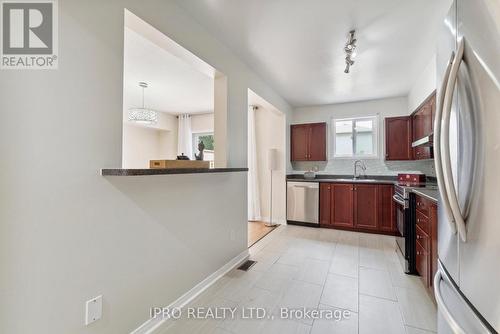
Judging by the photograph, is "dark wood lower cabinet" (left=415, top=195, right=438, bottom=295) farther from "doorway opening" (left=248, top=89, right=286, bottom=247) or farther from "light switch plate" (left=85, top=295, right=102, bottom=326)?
"doorway opening" (left=248, top=89, right=286, bottom=247)

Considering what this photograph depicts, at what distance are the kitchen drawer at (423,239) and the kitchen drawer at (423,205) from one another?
0.64 feet

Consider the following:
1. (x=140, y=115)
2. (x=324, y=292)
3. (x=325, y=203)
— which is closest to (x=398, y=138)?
(x=325, y=203)

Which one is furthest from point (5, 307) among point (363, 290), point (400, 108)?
point (400, 108)

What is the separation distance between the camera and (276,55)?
2.64m

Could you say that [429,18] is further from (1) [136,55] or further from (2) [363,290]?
(1) [136,55]

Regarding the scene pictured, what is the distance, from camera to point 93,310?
48.3 inches

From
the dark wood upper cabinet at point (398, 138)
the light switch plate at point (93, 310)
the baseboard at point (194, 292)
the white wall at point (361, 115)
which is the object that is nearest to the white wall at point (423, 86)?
the dark wood upper cabinet at point (398, 138)

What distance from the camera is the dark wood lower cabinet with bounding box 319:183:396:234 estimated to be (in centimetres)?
373

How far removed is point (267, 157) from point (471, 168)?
3.99 metres

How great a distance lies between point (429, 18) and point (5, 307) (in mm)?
3429

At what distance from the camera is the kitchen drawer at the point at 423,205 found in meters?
1.95

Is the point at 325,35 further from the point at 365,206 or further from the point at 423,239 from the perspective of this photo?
the point at 365,206

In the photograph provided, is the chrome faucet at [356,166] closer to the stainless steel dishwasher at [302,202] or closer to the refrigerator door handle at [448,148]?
the stainless steel dishwasher at [302,202]

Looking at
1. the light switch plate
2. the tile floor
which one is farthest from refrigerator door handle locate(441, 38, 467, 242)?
the light switch plate
